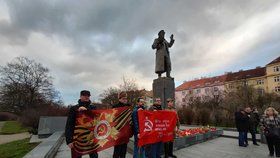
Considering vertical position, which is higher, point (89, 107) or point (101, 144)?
point (89, 107)

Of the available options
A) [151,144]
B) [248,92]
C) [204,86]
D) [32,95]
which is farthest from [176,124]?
[204,86]

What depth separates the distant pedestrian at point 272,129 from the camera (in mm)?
7539

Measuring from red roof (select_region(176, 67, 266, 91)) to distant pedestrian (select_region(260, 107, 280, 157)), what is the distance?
55902 millimetres

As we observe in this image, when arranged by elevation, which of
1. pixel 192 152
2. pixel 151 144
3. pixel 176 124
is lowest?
pixel 192 152

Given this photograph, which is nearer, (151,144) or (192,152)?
(151,144)

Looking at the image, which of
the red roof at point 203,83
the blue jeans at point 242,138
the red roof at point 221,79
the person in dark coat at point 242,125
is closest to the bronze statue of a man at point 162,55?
the person in dark coat at point 242,125

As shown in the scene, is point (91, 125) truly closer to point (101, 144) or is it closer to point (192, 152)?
point (101, 144)

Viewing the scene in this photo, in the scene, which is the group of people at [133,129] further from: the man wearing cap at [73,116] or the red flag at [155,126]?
the red flag at [155,126]

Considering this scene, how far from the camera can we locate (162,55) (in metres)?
12.8

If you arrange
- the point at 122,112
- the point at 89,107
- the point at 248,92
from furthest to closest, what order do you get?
the point at 248,92 < the point at 122,112 < the point at 89,107

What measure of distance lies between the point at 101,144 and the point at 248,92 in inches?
1346

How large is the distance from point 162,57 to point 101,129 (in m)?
8.25

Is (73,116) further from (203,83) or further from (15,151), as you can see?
(203,83)

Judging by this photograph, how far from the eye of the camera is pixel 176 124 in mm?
7035
